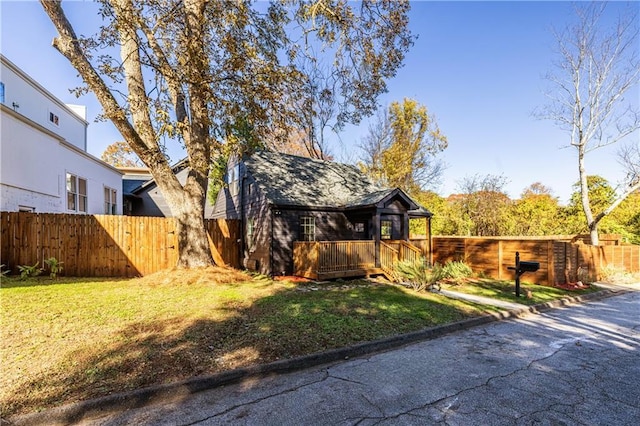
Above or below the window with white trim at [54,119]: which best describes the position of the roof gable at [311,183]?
below

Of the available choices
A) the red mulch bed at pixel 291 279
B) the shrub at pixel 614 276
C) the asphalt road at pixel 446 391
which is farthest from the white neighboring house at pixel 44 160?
the shrub at pixel 614 276

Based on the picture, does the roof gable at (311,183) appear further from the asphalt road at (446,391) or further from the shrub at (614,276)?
the shrub at (614,276)

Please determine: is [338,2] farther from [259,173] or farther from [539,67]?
[539,67]

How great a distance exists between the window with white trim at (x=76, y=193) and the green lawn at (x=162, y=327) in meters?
5.75

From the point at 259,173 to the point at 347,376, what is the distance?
36.0 ft

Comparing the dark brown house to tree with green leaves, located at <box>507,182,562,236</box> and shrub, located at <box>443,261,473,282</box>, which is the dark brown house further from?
tree with green leaves, located at <box>507,182,562,236</box>

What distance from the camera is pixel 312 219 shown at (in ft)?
42.9

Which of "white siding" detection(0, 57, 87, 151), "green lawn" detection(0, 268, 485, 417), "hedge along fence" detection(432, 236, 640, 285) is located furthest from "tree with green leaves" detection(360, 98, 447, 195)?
"white siding" detection(0, 57, 87, 151)

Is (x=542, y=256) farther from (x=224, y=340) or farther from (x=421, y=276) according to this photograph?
(x=224, y=340)

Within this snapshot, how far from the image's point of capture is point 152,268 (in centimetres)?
1135

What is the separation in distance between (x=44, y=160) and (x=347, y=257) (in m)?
11.5

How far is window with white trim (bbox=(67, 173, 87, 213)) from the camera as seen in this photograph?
13.4 metres

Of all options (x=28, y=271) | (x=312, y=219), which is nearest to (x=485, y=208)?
(x=312, y=219)

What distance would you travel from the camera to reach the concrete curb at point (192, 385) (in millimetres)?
2838
